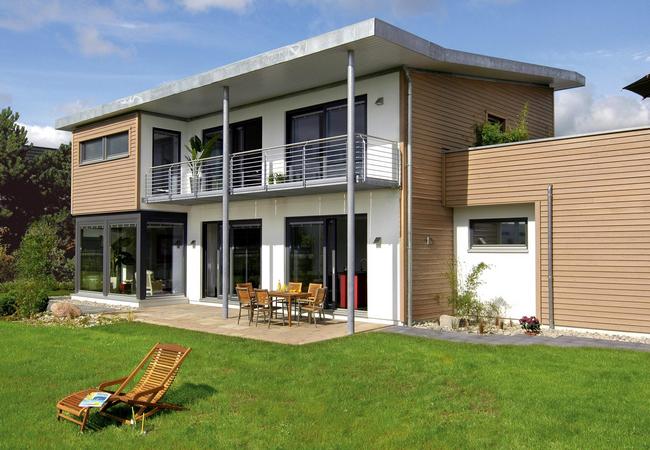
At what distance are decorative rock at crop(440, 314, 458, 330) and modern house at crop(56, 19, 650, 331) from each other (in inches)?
23.7

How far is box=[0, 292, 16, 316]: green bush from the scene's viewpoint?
1536 centimetres

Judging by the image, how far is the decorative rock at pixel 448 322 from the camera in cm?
1245

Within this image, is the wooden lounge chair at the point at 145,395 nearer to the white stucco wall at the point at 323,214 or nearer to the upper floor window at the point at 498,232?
the white stucco wall at the point at 323,214

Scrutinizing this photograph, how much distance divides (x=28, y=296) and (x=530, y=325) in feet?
39.6

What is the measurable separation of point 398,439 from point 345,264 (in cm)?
822

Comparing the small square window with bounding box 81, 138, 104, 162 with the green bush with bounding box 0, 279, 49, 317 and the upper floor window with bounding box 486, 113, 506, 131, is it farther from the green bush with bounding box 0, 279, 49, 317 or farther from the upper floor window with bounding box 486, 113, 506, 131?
the upper floor window with bounding box 486, 113, 506, 131

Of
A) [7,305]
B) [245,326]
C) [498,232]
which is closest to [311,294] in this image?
[245,326]

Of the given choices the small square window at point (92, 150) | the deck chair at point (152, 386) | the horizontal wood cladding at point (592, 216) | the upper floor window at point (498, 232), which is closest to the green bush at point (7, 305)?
the small square window at point (92, 150)

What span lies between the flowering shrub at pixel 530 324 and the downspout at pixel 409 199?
2.26 meters

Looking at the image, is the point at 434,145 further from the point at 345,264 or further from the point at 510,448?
the point at 510,448

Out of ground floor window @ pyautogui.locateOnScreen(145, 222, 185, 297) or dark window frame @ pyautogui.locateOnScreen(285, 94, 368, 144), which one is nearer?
dark window frame @ pyautogui.locateOnScreen(285, 94, 368, 144)

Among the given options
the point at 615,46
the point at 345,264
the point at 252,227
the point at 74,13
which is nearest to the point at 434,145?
the point at 345,264

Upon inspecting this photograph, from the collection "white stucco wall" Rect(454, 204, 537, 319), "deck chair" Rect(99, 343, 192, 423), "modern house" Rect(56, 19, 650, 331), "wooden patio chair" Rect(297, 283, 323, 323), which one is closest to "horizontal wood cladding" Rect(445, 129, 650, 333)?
"modern house" Rect(56, 19, 650, 331)

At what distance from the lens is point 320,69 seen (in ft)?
43.2
